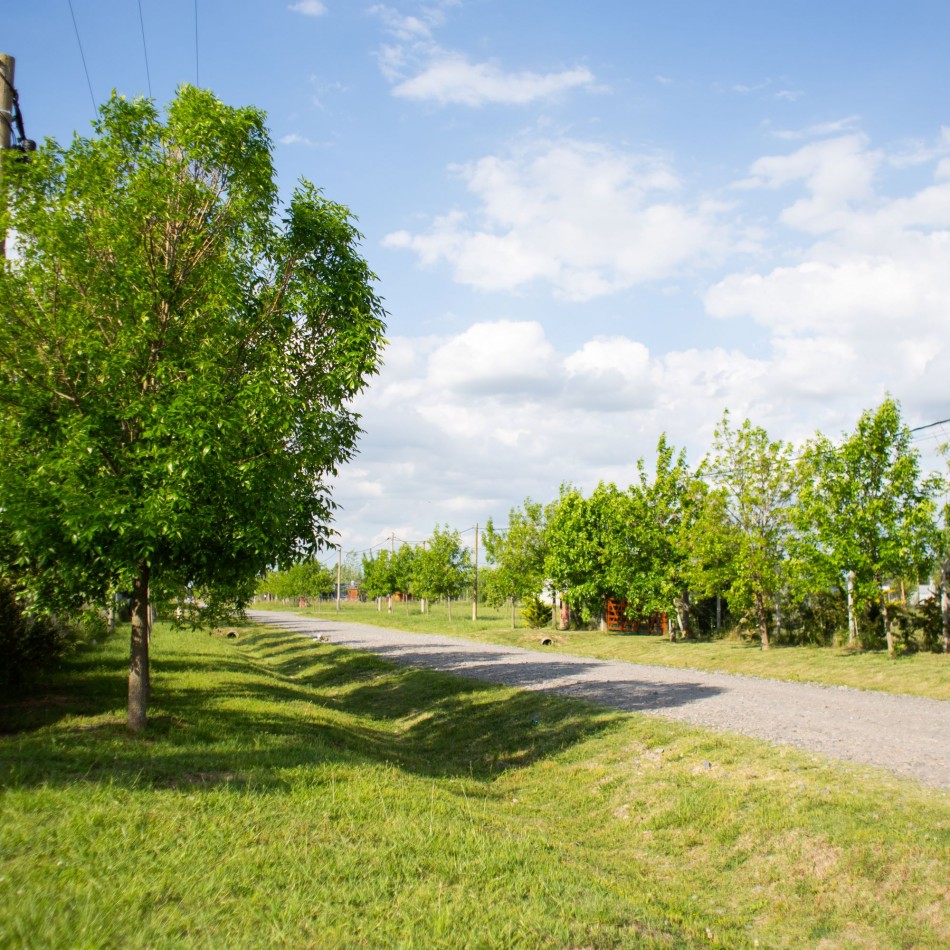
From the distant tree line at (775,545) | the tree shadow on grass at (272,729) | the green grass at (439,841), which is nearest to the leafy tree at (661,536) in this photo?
the distant tree line at (775,545)

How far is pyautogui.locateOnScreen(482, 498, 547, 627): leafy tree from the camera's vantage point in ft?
133

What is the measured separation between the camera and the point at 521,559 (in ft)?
135

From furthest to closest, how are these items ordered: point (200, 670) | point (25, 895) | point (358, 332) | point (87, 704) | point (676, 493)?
point (676, 493), point (200, 670), point (87, 704), point (358, 332), point (25, 895)

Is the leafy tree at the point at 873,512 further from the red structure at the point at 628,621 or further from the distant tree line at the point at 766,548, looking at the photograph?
the red structure at the point at 628,621

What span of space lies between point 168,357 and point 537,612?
3637cm

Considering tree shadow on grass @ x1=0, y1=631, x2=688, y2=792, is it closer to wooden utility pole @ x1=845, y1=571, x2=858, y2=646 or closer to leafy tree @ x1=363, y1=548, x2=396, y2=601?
wooden utility pole @ x1=845, y1=571, x2=858, y2=646

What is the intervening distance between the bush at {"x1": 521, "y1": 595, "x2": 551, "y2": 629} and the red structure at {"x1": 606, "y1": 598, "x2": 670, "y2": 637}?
5.81m

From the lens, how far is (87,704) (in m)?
11.5

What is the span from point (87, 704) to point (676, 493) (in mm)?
24299

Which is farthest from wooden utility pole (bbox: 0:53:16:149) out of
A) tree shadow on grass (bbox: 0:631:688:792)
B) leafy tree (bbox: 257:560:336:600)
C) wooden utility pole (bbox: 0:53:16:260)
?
leafy tree (bbox: 257:560:336:600)

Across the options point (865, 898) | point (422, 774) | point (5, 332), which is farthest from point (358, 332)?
point (865, 898)

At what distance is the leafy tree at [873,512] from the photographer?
19703 mm

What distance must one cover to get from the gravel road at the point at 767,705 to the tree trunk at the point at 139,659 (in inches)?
305

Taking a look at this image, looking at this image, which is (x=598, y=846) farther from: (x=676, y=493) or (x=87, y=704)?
(x=676, y=493)
